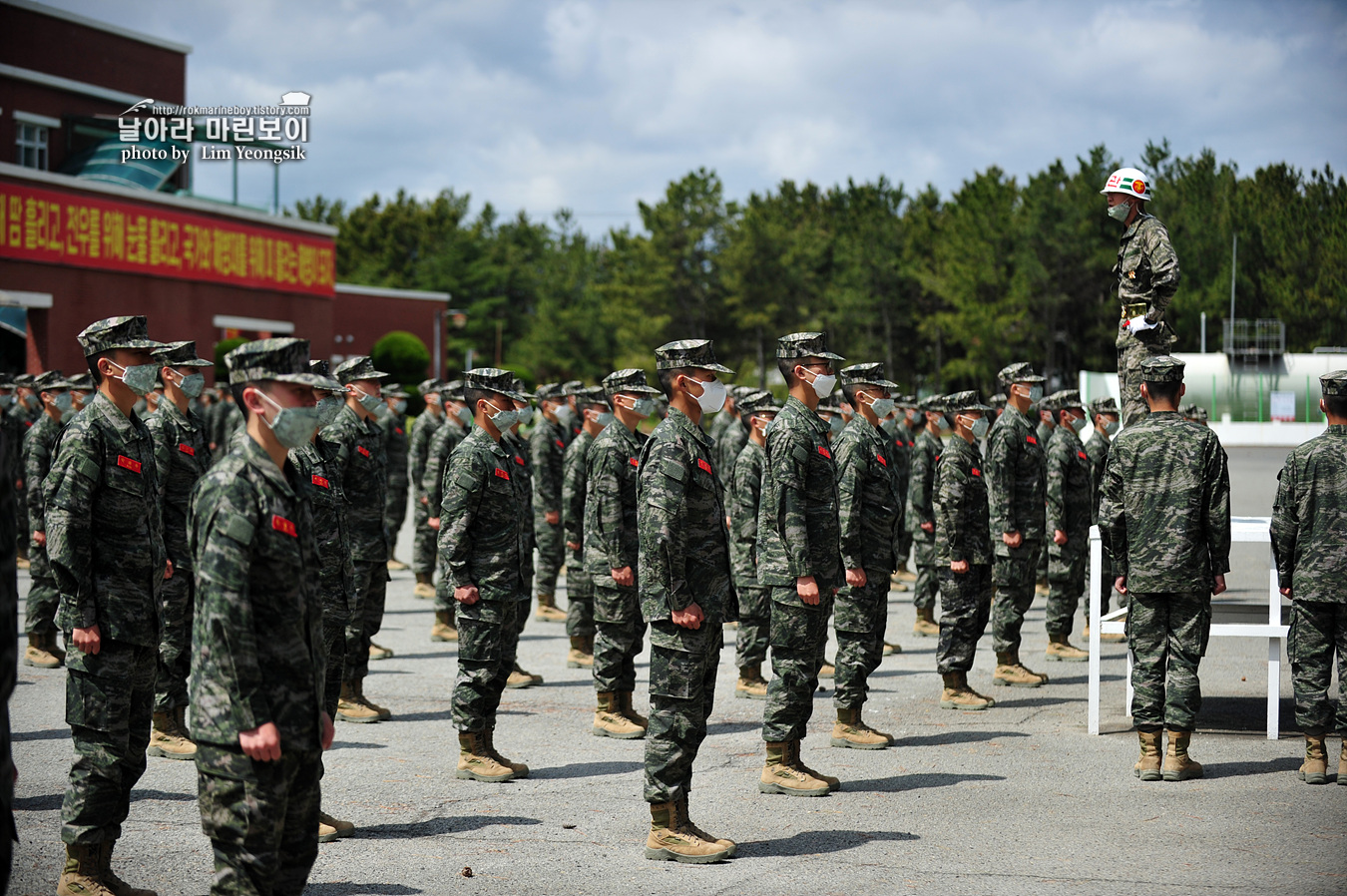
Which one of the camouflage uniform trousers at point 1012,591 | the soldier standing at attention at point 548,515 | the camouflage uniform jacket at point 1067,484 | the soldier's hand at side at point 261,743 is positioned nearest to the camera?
the soldier's hand at side at point 261,743

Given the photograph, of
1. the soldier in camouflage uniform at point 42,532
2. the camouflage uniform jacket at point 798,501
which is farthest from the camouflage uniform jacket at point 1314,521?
the soldier in camouflage uniform at point 42,532

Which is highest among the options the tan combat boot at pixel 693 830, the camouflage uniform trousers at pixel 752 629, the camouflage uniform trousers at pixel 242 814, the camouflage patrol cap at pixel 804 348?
the camouflage patrol cap at pixel 804 348

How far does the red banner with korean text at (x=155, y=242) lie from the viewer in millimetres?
28672

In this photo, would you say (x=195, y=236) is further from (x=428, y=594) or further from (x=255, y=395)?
(x=255, y=395)

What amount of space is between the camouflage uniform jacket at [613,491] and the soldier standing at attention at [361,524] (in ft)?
5.48

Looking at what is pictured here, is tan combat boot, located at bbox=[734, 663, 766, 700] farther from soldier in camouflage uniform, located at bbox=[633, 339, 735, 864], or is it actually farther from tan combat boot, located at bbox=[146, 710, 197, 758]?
tan combat boot, located at bbox=[146, 710, 197, 758]

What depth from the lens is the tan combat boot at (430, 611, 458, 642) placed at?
1258 centimetres

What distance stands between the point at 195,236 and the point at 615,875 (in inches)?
1238

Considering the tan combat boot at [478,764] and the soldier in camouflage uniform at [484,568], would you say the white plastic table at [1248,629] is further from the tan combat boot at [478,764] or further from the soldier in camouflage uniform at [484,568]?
the tan combat boot at [478,764]

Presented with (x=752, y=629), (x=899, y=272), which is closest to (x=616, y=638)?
(x=752, y=629)

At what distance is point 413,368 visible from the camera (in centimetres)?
4197

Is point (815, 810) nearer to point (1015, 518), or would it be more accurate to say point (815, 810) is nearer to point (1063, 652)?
point (1015, 518)

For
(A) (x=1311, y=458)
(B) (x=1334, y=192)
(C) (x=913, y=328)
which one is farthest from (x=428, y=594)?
(C) (x=913, y=328)

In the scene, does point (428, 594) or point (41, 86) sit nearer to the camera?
point (428, 594)
